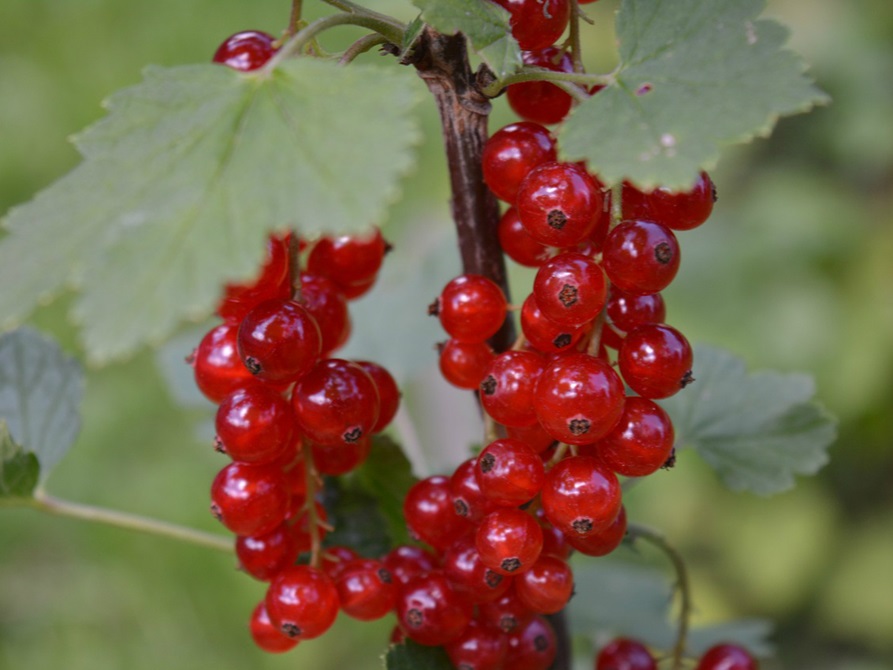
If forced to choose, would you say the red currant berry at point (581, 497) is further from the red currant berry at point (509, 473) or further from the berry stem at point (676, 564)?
the berry stem at point (676, 564)

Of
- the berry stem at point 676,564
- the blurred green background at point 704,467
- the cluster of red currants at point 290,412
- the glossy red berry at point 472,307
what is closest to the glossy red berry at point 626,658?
the berry stem at point 676,564

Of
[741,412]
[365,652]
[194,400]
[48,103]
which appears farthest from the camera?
[48,103]

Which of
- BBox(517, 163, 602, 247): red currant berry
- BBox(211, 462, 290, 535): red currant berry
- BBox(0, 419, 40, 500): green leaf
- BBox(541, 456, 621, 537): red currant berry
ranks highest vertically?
BBox(517, 163, 602, 247): red currant berry

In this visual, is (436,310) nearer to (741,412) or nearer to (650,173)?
(650,173)

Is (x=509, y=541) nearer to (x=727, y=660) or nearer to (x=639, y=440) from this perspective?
(x=639, y=440)

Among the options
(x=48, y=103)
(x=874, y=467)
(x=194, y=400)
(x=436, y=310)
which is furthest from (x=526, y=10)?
(x=48, y=103)

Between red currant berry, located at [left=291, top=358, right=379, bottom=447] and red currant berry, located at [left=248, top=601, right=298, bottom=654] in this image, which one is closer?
red currant berry, located at [left=291, top=358, right=379, bottom=447]

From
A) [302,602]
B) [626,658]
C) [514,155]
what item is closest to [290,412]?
[302,602]

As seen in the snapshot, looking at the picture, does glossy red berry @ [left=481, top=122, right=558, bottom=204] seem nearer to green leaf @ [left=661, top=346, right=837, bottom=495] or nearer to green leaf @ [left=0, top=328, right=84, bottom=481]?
green leaf @ [left=661, top=346, right=837, bottom=495]

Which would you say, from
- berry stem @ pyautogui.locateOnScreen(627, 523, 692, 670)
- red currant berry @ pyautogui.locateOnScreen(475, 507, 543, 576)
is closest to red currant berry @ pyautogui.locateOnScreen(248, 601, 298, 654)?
red currant berry @ pyautogui.locateOnScreen(475, 507, 543, 576)
